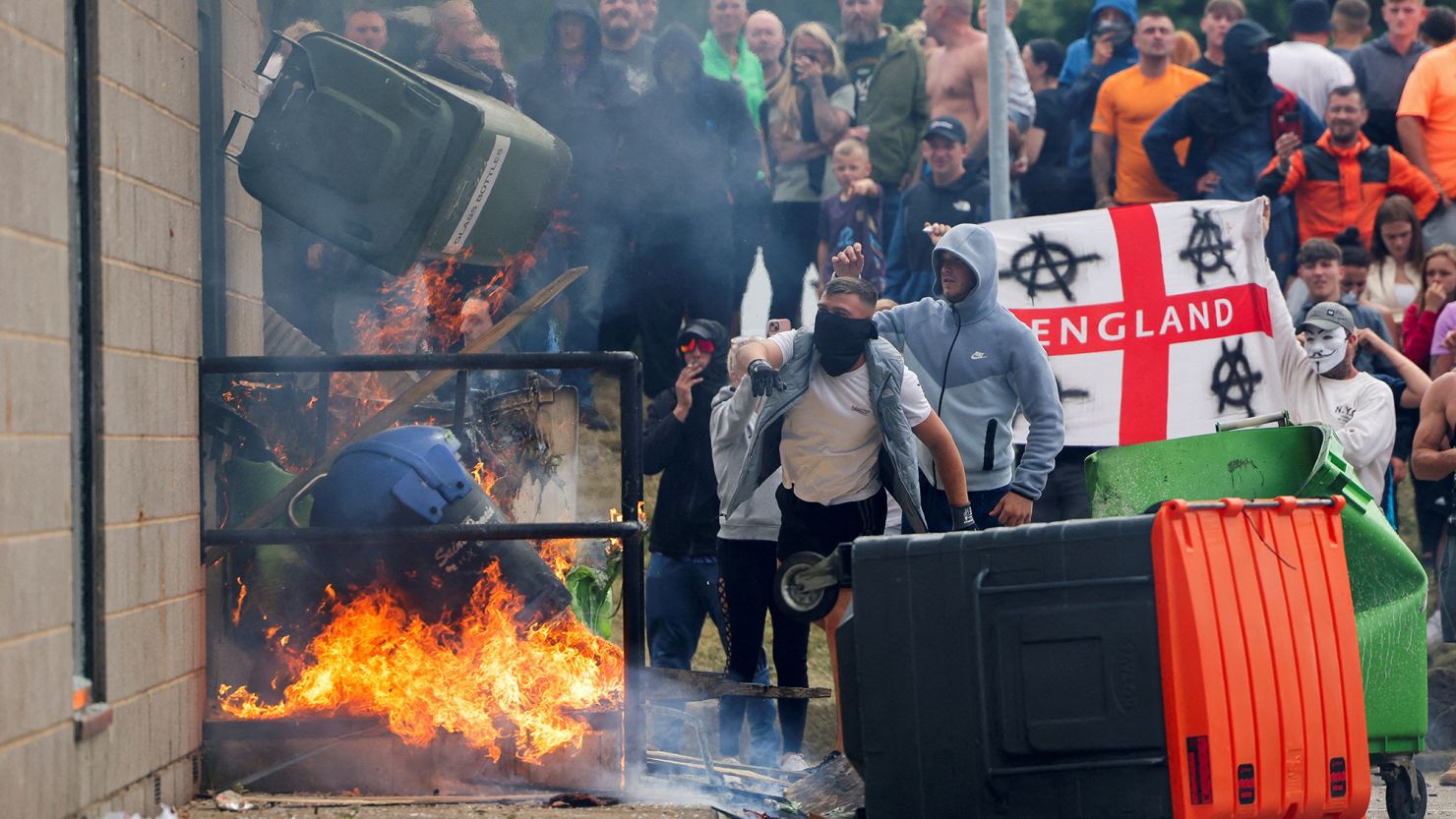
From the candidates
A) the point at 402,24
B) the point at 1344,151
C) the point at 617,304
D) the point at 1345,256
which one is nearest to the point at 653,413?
the point at 617,304

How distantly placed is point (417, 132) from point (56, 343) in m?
2.08

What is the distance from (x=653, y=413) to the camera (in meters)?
8.39

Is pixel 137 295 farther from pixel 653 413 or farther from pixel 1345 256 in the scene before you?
pixel 1345 256

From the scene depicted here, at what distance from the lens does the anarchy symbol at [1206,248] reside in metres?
9.11

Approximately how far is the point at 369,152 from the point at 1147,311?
4.38m

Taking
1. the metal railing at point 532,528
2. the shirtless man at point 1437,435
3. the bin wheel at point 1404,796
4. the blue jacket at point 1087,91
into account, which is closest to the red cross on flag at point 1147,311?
the shirtless man at point 1437,435

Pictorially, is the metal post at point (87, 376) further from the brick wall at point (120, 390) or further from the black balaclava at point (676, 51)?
the black balaclava at point (676, 51)

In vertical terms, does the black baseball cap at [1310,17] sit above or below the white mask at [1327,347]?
above

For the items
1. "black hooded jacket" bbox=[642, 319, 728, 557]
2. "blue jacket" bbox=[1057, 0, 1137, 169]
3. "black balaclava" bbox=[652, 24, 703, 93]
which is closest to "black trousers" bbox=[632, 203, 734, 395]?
"black balaclava" bbox=[652, 24, 703, 93]

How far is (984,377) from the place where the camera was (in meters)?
7.20

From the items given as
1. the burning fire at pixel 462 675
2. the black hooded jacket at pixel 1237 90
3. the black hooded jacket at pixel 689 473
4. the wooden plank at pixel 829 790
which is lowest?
the wooden plank at pixel 829 790

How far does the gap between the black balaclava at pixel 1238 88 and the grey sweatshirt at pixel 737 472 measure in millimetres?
4214

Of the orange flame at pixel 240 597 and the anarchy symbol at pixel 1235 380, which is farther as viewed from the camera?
the anarchy symbol at pixel 1235 380

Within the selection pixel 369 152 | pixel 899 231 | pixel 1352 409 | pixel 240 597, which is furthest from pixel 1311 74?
pixel 240 597
